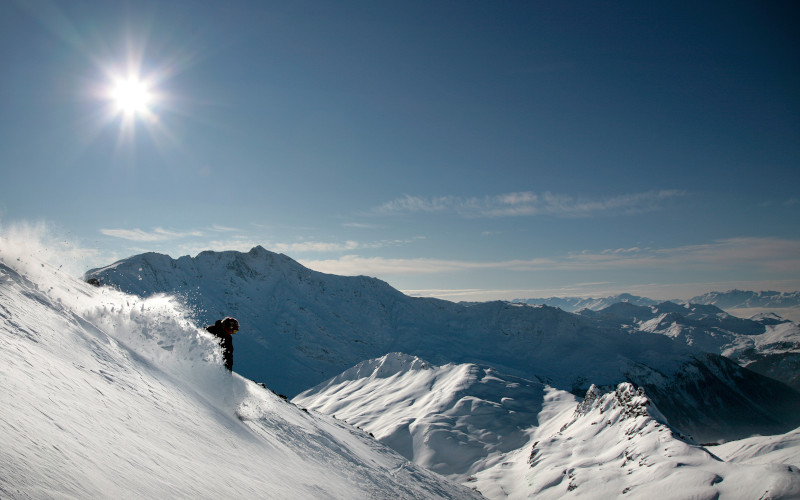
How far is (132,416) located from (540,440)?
301 feet

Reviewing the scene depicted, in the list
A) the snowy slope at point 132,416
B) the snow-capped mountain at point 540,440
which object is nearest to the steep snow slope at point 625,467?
the snow-capped mountain at point 540,440

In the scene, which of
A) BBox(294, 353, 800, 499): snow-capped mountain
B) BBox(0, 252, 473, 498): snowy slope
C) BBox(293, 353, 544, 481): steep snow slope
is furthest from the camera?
BBox(293, 353, 544, 481): steep snow slope

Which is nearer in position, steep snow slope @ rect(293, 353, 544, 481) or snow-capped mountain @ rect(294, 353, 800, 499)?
snow-capped mountain @ rect(294, 353, 800, 499)

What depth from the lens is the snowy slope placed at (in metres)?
4.52

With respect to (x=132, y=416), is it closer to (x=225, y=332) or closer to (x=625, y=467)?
(x=225, y=332)

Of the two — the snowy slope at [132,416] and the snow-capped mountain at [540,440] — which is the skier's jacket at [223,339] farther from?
the snow-capped mountain at [540,440]

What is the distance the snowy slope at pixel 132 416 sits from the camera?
→ 4516 mm

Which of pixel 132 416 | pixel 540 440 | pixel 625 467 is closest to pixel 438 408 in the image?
pixel 540 440

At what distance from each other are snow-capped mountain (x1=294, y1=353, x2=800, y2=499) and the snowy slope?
89.3ft

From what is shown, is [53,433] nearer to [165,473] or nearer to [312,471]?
[165,473]

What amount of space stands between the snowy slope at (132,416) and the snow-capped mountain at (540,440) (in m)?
27.2

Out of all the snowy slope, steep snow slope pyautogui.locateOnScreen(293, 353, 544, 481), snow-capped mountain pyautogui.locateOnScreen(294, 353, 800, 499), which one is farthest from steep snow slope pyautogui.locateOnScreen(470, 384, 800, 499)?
the snowy slope

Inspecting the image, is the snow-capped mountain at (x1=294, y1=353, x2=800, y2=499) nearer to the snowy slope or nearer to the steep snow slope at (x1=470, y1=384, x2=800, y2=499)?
the steep snow slope at (x1=470, y1=384, x2=800, y2=499)

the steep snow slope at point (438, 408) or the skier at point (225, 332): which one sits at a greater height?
the skier at point (225, 332)
